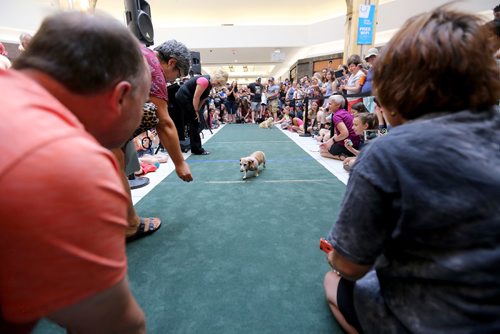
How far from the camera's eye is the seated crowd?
1.09ft

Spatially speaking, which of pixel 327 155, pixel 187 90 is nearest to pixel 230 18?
pixel 187 90

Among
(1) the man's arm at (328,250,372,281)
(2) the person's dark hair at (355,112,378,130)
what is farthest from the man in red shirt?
(2) the person's dark hair at (355,112,378,130)

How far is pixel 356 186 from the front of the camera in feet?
1.87

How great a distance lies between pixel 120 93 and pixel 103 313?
35 cm

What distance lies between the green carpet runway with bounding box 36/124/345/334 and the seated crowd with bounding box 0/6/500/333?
1.50ft

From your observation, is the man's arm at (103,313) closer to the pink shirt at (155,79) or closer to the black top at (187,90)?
the pink shirt at (155,79)

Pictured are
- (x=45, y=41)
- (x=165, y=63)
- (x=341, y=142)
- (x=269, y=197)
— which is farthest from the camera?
(x=341, y=142)

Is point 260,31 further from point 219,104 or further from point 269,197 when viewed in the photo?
point 269,197

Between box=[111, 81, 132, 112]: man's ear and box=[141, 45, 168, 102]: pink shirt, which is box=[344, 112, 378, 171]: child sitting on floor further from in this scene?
box=[111, 81, 132, 112]: man's ear

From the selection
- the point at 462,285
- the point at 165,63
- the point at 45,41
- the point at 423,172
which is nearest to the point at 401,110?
the point at 423,172

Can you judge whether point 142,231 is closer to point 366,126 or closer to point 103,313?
point 103,313

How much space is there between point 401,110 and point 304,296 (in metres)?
0.87

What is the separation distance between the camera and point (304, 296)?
3.75 feet

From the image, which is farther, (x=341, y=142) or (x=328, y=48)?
(x=328, y=48)
